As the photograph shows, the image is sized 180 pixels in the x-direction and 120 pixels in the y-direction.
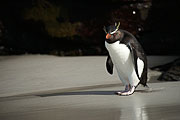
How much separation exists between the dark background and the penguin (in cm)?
479

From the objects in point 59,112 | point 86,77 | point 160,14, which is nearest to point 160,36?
point 160,14

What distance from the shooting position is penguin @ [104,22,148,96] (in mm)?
4859

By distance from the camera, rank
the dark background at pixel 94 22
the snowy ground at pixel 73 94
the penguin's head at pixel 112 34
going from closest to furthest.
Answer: the snowy ground at pixel 73 94 → the penguin's head at pixel 112 34 → the dark background at pixel 94 22

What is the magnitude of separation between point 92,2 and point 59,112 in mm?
6260

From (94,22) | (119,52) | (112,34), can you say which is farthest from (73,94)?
(94,22)

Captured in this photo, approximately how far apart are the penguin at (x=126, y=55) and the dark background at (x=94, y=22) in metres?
4.79

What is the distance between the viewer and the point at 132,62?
5.00 m

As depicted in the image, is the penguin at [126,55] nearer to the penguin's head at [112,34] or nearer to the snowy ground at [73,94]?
the penguin's head at [112,34]

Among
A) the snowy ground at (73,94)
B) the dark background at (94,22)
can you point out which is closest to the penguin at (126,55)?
the snowy ground at (73,94)

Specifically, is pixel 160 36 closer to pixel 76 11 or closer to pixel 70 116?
pixel 76 11

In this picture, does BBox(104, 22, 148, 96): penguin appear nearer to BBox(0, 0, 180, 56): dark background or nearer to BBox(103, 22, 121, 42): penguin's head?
BBox(103, 22, 121, 42): penguin's head

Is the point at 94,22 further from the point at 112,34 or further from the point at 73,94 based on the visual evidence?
the point at 112,34

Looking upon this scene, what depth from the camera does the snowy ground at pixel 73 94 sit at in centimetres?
394

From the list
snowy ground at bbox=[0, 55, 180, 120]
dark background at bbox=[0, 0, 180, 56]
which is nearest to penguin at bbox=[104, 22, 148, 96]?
snowy ground at bbox=[0, 55, 180, 120]
